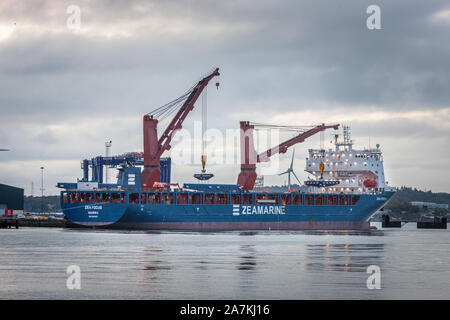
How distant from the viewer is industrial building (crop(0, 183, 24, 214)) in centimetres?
13738

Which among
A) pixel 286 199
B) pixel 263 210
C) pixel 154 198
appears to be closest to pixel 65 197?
pixel 154 198

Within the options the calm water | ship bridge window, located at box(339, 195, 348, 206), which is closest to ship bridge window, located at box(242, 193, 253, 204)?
ship bridge window, located at box(339, 195, 348, 206)

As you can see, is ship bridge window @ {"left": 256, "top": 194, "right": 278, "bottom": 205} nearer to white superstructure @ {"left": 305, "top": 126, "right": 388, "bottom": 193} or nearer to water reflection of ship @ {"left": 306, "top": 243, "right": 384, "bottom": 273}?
white superstructure @ {"left": 305, "top": 126, "right": 388, "bottom": 193}

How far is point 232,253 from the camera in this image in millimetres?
48156

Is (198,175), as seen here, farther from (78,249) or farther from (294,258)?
(294,258)

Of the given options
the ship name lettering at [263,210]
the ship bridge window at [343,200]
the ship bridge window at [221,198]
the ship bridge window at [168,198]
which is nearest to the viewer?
the ship bridge window at [168,198]

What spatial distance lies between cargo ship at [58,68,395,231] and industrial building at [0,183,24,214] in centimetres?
4257

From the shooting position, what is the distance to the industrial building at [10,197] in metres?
137

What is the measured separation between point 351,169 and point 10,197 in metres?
69.6

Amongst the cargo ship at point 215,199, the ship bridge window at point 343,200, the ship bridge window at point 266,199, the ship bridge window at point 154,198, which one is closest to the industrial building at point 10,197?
the cargo ship at point 215,199

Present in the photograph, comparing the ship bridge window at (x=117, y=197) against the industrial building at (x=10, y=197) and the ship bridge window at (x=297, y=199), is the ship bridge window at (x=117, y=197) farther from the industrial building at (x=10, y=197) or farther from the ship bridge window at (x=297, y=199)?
the industrial building at (x=10, y=197)

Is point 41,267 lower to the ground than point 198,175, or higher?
lower
